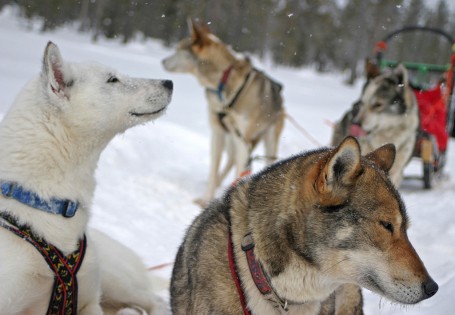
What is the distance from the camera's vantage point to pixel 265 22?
36.2 m

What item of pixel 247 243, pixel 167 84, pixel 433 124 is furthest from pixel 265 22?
pixel 247 243

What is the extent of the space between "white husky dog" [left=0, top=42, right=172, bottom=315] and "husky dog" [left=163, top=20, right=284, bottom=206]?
12.2 ft

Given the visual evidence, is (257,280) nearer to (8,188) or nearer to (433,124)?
(8,188)

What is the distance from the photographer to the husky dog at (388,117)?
5711mm

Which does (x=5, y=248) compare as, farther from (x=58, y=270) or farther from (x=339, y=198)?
(x=339, y=198)

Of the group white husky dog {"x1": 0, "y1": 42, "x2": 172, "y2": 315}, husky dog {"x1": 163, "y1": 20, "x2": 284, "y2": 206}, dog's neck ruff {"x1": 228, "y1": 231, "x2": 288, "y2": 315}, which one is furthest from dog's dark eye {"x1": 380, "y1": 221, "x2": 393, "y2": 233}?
husky dog {"x1": 163, "y1": 20, "x2": 284, "y2": 206}

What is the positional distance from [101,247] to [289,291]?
4.86ft

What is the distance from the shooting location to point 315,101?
Answer: 2011cm

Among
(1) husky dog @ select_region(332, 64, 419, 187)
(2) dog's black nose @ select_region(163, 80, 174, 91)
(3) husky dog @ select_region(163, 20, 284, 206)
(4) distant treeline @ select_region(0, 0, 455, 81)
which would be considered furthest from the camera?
(4) distant treeline @ select_region(0, 0, 455, 81)

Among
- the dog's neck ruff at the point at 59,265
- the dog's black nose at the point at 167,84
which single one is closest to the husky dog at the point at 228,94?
the dog's black nose at the point at 167,84

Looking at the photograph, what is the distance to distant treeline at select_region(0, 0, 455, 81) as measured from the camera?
29.9 m

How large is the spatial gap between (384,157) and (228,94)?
417 cm

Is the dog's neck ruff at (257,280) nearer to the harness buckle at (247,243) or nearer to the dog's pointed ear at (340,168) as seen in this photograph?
the harness buckle at (247,243)

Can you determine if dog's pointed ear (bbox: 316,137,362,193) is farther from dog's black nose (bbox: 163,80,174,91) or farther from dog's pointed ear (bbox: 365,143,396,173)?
dog's black nose (bbox: 163,80,174,91)
